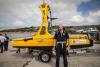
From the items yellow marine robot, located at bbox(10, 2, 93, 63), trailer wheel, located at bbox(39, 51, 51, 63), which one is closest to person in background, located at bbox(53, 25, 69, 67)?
trailer wheel, located at bbox(39, 51, 51, 63)

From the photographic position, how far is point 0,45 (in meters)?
16.8

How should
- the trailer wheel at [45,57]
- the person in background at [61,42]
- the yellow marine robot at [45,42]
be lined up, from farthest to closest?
the yellow marine robot at [45,42] < the trailer wheel at [45,57] < the person in background at [61,42]

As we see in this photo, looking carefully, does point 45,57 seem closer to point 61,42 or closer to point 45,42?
point 45,42

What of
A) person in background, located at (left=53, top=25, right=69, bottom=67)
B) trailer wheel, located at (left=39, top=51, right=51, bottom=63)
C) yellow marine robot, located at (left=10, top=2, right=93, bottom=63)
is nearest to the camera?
person in background, located at (left=53, top=25, right=69, bottom=67)

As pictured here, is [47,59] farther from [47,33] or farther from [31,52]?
[31,52]

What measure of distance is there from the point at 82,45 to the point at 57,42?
3.22m

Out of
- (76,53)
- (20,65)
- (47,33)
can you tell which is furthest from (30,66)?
(76,53)

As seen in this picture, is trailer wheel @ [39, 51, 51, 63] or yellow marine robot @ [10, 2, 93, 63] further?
yellow marine robot @ [10, 2, 93, 63]

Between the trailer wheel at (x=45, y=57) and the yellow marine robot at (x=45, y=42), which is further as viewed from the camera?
the yellow marine robot at (x=45, y=42)

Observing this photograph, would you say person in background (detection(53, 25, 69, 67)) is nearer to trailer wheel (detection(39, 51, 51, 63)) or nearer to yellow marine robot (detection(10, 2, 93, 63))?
trailer wheel (detection(39, 51, 51, 63))

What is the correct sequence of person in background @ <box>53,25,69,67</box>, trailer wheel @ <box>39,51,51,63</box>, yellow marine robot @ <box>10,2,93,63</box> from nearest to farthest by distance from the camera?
person in background @ <box>53,25,69,67</box>, trailer wheel @ <box>39,51,51,63</box>, yellow marine robot @ <box>10,2,93,63</box>

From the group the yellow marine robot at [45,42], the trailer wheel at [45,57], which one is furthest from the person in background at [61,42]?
the yellow marine robot at [45,42]

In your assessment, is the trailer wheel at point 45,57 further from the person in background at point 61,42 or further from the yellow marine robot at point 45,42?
the person in background at point 61,42

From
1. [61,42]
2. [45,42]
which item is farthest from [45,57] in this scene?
[61,42]
